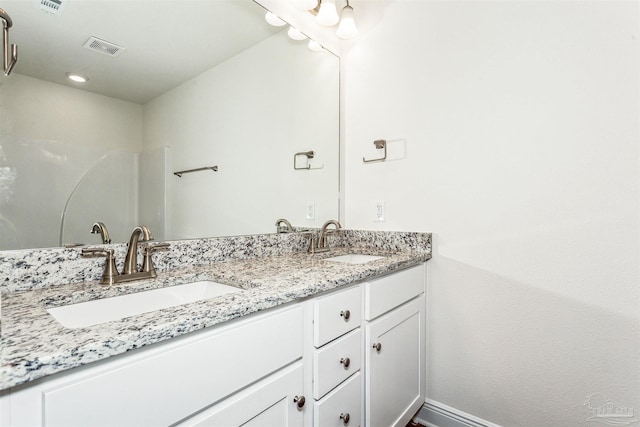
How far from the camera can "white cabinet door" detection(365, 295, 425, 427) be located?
47.5 inches

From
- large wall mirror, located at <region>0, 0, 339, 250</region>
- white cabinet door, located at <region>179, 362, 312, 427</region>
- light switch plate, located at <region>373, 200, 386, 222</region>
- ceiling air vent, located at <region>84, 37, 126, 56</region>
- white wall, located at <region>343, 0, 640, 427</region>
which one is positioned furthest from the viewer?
light switch plate, located at <region>373, 200, 386, 222</region>

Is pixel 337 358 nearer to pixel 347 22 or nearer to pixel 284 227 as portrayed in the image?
pixel 284 227

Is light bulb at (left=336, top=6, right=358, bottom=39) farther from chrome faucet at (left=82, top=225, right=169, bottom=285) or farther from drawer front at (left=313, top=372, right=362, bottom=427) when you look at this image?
drawer front at (left=313, top=372, right=362, bottom=427)

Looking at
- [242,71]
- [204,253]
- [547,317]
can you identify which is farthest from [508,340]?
[242,71]

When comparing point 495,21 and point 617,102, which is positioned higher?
point 495,21

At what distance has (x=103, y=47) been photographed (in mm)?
1056

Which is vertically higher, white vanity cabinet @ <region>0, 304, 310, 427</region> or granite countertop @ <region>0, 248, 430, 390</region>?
granite countertop @ <region>0, 248, 430, 390</region>

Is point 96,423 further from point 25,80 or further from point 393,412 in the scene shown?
point 393,412

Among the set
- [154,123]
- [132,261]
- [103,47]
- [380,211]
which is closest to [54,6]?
[103,47]

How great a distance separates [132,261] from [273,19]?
1.34 meters

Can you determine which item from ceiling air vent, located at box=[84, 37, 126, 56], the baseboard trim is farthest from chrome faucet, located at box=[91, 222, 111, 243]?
the baseboard trim

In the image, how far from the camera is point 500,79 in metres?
1.42

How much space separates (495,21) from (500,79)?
0.89ft

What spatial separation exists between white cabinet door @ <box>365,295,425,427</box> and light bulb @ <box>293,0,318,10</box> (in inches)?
61.9
